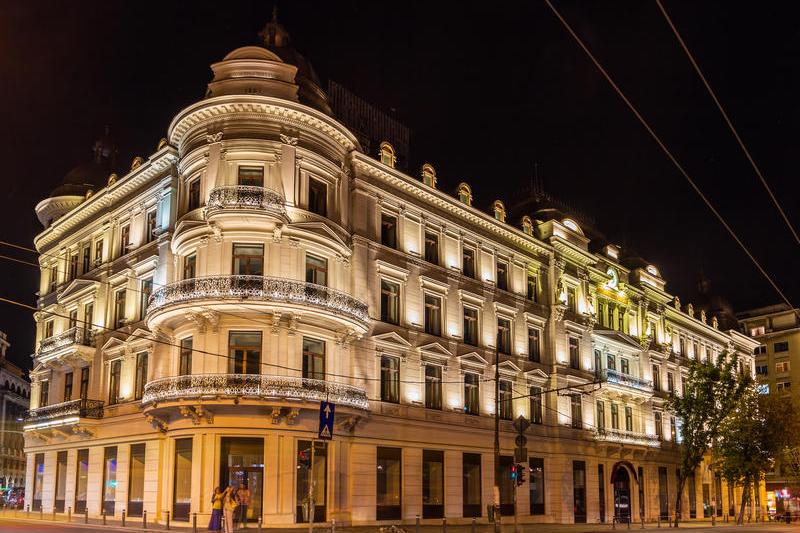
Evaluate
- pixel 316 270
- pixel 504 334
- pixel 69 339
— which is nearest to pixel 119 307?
pixel 69 339

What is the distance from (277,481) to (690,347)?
4941 cm

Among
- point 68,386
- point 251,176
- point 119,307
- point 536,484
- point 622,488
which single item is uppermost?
point 251,176

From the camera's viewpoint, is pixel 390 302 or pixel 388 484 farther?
pixel 390 302

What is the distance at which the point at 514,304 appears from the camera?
49188 mm

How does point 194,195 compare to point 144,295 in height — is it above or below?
above

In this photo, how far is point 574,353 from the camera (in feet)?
175

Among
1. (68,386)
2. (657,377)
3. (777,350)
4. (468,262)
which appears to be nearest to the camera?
(68,386)

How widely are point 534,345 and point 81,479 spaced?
27227 millimetres

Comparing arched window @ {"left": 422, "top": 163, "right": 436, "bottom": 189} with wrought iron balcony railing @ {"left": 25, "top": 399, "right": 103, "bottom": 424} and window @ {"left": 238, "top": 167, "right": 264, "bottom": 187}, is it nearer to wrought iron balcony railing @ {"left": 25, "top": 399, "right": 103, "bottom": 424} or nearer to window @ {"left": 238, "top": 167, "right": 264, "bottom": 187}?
window @ {"left": 238, "top": 167, "right": 264, "bottom": 187}

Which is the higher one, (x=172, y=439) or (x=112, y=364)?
(x=112, y=364)

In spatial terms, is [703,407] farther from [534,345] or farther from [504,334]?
[504,334]

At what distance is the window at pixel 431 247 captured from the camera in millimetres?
44594

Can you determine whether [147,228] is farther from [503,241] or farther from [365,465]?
[503,241]

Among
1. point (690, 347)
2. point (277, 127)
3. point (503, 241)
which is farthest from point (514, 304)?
point (690, 347)
